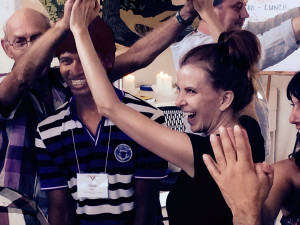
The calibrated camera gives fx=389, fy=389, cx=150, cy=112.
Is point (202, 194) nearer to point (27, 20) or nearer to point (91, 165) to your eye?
point (91, 165)

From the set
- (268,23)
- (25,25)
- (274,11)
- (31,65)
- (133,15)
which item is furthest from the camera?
(274,11)

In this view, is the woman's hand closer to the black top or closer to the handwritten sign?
the black top

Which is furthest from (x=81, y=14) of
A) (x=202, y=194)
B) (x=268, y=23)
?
(x=268, y=23)

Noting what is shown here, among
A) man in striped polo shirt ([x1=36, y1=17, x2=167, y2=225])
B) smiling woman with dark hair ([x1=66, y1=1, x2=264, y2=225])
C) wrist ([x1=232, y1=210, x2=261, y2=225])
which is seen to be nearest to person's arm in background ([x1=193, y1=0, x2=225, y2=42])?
smiling woman with dark hair ([x1=66, y1=1, x2=264, y2=225])

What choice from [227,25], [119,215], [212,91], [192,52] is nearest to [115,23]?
[227,25]

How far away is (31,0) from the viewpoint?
5.35ft

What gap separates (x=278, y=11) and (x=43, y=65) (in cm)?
165

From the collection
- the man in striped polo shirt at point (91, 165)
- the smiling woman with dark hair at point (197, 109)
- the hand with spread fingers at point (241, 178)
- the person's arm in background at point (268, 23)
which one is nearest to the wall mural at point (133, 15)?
the man in striped polo shirt at point (91, 165)

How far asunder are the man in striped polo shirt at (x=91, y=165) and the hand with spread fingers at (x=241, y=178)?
1.56ft

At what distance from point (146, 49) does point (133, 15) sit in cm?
33

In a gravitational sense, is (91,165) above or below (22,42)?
below

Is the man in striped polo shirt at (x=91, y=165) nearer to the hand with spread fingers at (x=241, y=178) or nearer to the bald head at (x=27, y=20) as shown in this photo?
the bald head at (x=27, y=20)

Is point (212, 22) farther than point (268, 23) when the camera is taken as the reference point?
No

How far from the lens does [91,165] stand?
1.21 m
